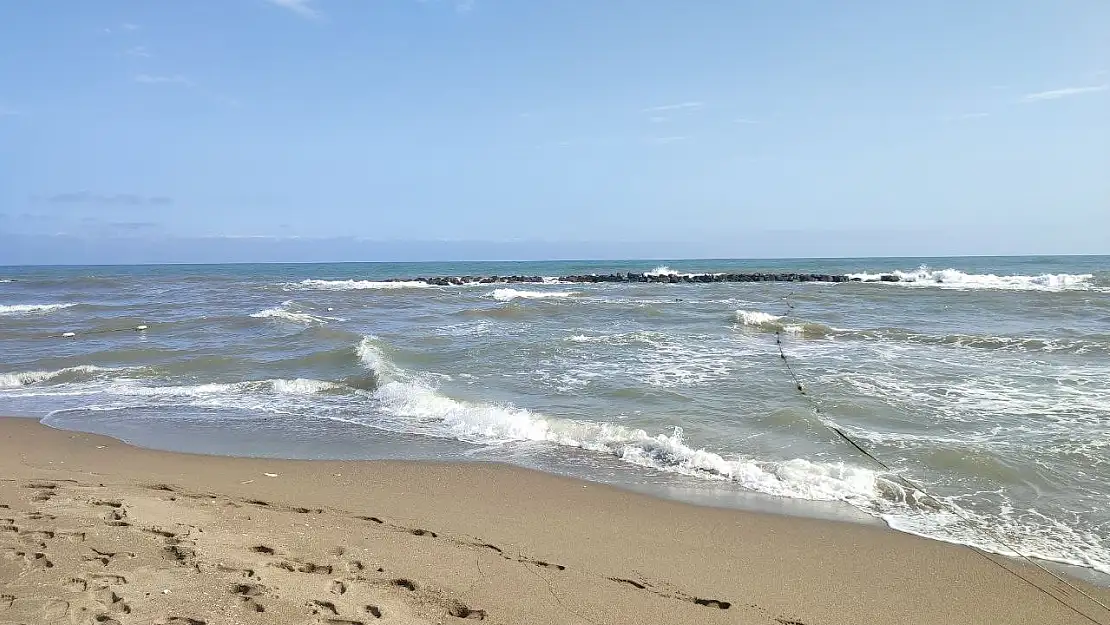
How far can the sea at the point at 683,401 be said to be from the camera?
521 cm

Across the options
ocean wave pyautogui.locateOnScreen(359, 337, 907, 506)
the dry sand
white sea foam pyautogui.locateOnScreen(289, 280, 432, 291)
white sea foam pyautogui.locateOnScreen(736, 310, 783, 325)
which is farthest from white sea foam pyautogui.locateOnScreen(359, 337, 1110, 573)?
white sea foam pyautogui.locateOnScreen(289, 280, 432, 291)

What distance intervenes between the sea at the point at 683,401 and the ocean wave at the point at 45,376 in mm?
53

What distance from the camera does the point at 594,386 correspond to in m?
9.22

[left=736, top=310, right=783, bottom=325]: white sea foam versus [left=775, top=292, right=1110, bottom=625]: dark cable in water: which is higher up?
[left=736, top=310, right=783, bottom=325]: white sea foam

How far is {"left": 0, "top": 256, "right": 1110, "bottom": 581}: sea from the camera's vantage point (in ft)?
17.1

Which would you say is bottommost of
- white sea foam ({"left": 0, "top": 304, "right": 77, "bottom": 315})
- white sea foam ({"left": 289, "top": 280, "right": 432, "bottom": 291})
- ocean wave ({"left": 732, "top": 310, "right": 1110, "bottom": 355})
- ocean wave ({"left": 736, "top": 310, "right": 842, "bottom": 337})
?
ocean wave ({"left": 732, "top": 310, "right": 1110, "bottom": 355})

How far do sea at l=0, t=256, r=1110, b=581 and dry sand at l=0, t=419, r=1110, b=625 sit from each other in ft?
1.89

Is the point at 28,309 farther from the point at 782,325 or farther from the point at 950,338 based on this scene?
the point at 950,338

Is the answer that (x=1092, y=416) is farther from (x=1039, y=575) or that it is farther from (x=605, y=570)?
(x=605, y=570)

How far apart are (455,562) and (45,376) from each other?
416 inches

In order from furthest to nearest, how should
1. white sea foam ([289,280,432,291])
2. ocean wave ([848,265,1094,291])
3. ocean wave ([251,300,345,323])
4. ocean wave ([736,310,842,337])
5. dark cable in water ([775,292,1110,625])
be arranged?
white sea foam ([289,280,432,291]) → ocean wave ([848,265,1094,291]) → ocean wave ([251,300,345,323]) → ocean wave ([736,310,842,337]) → dark cable in water ([775,292,1110,625])

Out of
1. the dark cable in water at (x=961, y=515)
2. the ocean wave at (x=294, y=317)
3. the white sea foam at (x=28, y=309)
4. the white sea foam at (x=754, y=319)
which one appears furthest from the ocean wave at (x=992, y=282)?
the white sea foam at (x=28, y=309)

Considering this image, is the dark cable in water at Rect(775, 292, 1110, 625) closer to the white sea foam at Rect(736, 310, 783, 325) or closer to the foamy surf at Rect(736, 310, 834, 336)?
the foamy surf at Rect(736, 310, 834, 336)

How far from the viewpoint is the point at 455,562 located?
151 inches
